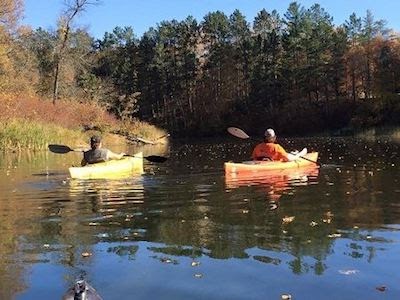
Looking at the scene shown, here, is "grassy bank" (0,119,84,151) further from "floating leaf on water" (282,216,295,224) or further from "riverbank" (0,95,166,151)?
"floating leaf on water" (282,216,295,224)

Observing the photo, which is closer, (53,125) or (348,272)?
(348,272)

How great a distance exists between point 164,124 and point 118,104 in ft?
55.8

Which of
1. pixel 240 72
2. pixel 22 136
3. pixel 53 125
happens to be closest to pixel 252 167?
pixel 22 136

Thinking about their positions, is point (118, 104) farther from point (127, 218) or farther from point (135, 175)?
point (127, 218)

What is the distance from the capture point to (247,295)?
5484mm

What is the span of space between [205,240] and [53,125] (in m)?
28.5

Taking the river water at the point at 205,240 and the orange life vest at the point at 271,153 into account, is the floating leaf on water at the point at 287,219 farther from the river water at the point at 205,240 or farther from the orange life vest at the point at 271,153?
the orange life vest at the point at 271,153

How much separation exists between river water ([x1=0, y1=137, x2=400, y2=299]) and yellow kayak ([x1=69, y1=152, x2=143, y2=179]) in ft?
5.82

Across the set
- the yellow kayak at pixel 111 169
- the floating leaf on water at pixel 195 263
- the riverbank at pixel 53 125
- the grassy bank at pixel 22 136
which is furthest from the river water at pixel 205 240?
the riverbank at pixel 53 125

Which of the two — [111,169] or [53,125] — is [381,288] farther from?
[53,125]

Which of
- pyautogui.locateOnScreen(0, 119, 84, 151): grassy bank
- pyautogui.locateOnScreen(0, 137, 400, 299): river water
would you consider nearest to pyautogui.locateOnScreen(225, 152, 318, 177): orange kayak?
pyautogui.locateOnScreen(0, 137, 400, 299): river water

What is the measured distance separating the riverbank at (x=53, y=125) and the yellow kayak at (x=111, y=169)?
13.2 metres

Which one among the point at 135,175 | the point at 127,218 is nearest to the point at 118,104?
the point at 135,175

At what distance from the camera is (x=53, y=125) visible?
1366 inches
